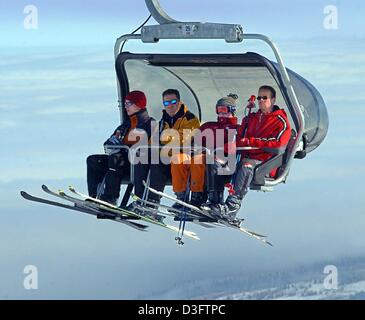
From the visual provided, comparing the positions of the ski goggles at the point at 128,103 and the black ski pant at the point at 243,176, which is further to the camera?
the ski goggles at the point at 128,103

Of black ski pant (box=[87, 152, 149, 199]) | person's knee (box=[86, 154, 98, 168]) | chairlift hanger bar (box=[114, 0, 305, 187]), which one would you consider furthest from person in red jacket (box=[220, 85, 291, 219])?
person's knee (box=[86, 154, 98, 168])

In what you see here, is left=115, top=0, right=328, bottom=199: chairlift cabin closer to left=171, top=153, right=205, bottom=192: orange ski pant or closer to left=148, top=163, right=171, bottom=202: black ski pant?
left=171, top=153, right=205, bottom=192: orange ski pant

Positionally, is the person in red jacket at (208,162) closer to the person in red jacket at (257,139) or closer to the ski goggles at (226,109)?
the ski goggles at (226,109)

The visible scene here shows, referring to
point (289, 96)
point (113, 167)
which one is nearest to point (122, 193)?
point (113, 167)

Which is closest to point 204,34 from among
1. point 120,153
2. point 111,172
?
point 120,153

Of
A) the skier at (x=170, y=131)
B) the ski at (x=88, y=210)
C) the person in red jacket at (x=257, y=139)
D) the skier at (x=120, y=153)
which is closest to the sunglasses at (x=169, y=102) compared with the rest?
the skier at (x=170, y=131)

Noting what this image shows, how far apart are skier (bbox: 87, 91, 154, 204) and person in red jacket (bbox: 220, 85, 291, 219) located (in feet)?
3.65

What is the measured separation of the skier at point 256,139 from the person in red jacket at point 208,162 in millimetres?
135

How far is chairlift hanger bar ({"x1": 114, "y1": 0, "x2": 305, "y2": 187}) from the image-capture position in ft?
100

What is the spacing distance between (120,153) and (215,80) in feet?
5.52

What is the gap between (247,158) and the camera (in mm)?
31094

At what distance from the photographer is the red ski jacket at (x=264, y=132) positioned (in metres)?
31.0
